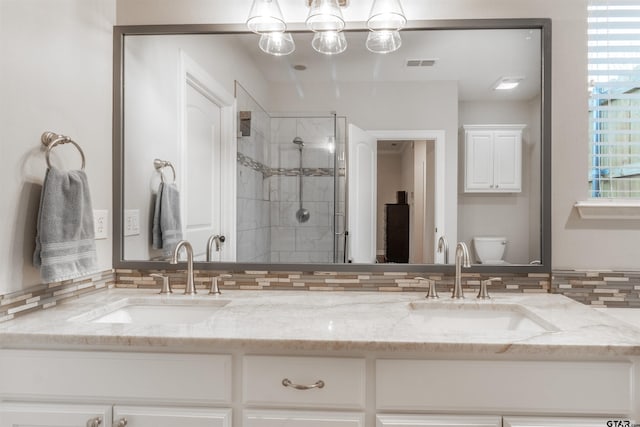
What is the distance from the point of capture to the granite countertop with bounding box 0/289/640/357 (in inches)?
40.0

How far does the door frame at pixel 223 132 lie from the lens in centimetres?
167

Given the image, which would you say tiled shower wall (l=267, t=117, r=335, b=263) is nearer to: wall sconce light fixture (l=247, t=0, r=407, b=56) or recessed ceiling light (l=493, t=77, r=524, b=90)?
wall sconce light fixture (l=247, t=0, r=407, b=56)

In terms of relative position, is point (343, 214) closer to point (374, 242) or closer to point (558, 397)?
point (374, 242)

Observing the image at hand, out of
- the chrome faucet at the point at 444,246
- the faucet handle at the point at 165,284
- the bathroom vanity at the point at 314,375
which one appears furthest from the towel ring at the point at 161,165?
the chrome faucet at the point at 444,246

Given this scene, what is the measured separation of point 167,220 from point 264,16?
0.92 m

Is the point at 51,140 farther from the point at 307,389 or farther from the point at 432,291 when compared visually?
the point at 432,291

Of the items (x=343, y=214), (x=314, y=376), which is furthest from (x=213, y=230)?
(x=314, y=376)

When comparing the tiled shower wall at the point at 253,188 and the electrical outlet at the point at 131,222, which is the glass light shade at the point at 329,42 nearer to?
the tiled shower wall at the point at 253,188

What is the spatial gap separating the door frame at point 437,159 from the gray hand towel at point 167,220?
2.88 ft

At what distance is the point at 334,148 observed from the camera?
1.62 m

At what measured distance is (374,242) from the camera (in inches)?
63.8

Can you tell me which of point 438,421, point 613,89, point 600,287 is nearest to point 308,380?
point 438,421

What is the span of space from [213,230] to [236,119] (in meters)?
0.48

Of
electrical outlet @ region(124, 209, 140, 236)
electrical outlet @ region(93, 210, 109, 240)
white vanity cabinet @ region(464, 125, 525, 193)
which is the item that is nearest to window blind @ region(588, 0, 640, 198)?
white vanity cabinet @ region(464, 125, 525, 193)
